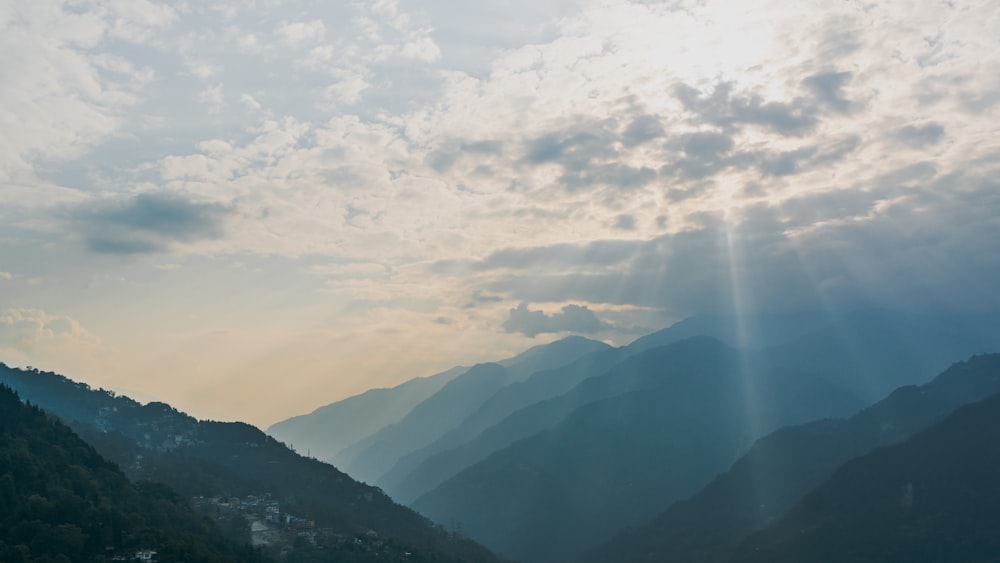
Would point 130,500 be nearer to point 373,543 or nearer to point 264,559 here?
point 264,559

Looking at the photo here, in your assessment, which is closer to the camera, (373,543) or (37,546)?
(37,546)

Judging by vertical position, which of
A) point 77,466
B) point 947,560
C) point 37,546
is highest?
point 77,466

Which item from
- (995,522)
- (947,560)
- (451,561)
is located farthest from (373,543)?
(995,522)

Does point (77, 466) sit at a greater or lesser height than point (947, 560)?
greater

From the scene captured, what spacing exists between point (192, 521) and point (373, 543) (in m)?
47.0

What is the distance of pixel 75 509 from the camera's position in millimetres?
123812

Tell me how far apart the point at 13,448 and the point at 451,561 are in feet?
328

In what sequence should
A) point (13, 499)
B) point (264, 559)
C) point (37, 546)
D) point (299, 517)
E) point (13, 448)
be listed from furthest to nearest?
point (299, 517)
point (264, 559)
point (13, 448)
point (13, 499)
point (37, 546)

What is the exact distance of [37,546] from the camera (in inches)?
4429

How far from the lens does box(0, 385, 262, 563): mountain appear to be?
377 feet

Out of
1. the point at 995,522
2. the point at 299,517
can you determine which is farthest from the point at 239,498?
the point at 995,522

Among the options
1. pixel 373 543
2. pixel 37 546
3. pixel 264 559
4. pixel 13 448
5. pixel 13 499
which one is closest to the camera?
pixel 37 546

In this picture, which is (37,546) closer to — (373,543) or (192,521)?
(192,521)

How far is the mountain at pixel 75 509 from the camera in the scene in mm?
115000
